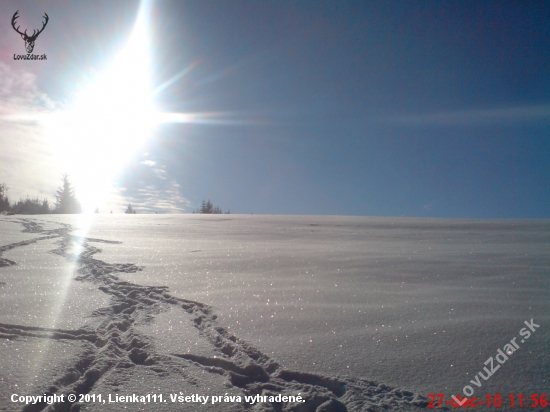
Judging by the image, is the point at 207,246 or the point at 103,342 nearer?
the point at 103,342

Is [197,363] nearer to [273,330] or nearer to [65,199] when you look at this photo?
[273,330]

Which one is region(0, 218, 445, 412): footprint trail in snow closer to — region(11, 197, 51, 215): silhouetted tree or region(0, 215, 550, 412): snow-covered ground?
region(0, 215, 550, 412): snow-covered ground

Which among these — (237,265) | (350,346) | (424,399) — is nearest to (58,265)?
(237,265)

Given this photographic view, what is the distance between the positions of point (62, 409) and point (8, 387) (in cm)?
23

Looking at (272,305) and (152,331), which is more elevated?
(272,305)

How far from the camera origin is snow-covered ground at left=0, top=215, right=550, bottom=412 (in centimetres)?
117

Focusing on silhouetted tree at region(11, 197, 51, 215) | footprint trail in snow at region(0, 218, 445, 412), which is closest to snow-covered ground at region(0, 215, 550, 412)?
footprint trail in snow at region(0, 218, 445, 412)

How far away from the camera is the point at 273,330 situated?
62.8 inches

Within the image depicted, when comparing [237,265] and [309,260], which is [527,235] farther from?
[237,265]

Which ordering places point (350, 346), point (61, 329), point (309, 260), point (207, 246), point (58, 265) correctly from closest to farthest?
point (350, 346), point (61, 329), point (58, 265), point (309, 260), point (207, 246)

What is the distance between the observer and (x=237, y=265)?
2965 millimetres

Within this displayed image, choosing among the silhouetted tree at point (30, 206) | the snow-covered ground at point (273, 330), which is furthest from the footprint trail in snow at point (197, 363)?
the silhouetted tree at point (30, 206)

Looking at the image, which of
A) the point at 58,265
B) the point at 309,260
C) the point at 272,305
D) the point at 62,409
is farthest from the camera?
the point at 309,260
